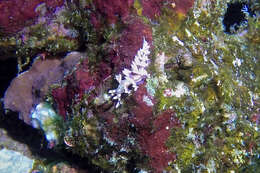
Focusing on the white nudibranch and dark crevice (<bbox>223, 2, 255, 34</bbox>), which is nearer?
the white nudibranch

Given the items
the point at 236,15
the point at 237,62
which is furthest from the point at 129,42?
the point at 236,15

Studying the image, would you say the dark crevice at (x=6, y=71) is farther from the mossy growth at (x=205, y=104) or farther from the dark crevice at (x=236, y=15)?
the dark crevice at (x=236, y=15)

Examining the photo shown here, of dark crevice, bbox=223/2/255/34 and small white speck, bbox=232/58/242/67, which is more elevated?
dark crevice, bbox=223/2/255/34

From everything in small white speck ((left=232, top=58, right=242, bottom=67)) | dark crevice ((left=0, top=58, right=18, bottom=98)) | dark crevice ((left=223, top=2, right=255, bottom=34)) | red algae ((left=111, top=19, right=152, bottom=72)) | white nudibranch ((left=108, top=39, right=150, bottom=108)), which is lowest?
white nudibranch ((left=108, top=39, right=150, bottom=108))

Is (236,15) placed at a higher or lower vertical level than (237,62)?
higher

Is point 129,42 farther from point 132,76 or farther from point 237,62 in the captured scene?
point 237,62

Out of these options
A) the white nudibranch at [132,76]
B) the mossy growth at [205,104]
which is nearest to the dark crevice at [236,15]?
the mossy growth at [205,104]

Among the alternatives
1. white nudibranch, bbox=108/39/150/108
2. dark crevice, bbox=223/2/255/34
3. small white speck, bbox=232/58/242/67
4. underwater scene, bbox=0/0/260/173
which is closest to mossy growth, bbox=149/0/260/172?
underwater scene, bbox=0/0/260/173

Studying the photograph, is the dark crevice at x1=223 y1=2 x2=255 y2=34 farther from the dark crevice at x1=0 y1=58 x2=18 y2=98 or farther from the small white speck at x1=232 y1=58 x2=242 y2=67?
the dark crevice at x1=0 y1=58 x2=18 y2=98

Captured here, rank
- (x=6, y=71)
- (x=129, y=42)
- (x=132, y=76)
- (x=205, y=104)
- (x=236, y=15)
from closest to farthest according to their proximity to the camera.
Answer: (x=132, y=76)
(x=129, y=42)
(x=205, y=104)
(x=6, y=71)
(x=236, y=15)
